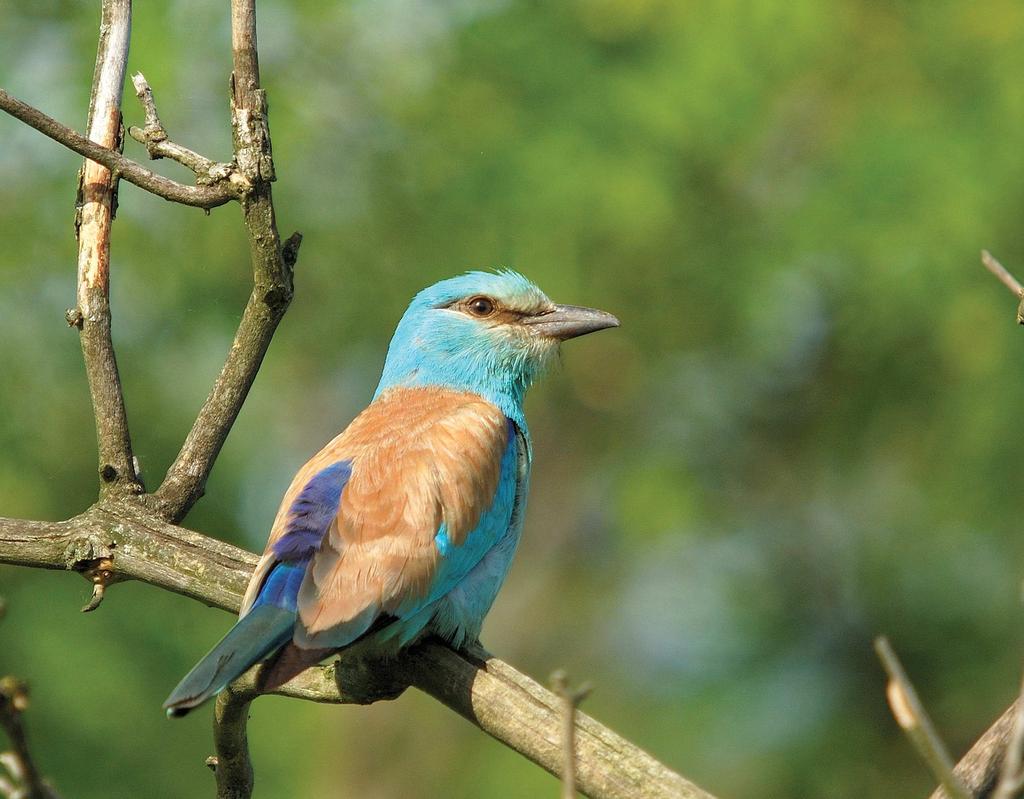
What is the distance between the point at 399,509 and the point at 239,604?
1.99 feet

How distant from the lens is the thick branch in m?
4.05

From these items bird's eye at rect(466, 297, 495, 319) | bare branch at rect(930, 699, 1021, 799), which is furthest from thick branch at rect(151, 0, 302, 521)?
bare branch at rect(930, 699, 1021, 799)

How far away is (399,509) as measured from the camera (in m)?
4.44

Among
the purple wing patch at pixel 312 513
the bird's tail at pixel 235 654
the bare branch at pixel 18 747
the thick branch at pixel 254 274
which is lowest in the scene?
the bare branch at pixel 18 747

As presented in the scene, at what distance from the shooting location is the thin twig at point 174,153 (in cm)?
404

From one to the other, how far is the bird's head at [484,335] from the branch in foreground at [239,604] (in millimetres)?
1582

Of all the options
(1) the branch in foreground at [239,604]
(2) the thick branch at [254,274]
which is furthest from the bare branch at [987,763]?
(2) the thick branch at [254,274]

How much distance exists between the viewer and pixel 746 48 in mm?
8625

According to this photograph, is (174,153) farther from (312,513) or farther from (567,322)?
(567,322)

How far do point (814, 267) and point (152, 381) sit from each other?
4150 mm

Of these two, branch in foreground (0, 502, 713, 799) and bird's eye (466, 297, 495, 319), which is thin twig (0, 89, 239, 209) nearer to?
branch in foreground (0, 502, 713, 799)

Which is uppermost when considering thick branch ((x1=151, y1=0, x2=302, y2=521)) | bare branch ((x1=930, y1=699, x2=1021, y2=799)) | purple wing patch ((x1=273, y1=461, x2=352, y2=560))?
thick branch ((x1=151, y1=0, x2=302, y2=521))

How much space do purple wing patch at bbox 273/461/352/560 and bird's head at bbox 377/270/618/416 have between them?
1.09m

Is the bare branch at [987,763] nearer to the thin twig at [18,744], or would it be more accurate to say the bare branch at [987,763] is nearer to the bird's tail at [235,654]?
the bird's tail at [235,654]
